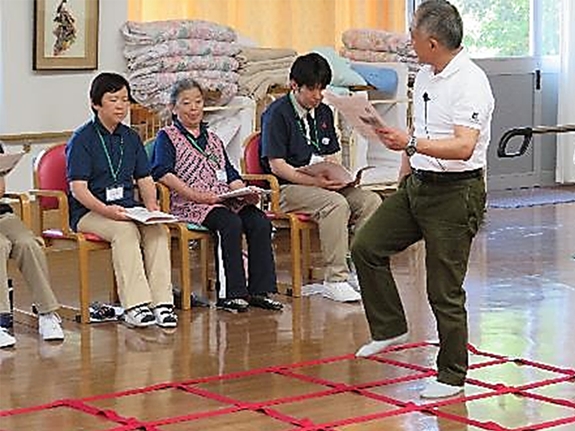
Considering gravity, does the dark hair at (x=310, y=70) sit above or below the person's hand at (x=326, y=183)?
above

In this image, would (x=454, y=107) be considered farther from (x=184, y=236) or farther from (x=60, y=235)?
(x=60, y=235)

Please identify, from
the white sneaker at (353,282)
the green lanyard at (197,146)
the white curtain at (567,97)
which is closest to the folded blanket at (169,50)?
the green lanyard at (197,146)

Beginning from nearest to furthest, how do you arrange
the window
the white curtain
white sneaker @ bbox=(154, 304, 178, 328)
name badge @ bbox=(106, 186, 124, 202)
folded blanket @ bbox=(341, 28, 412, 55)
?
white sneaker @ bbox=(154, 304, 178, 328), name badge @ bbox=(106, 186, 124, 202), folded blanket @ bbox=(341, 28, 412, 55), the window, the white curtain

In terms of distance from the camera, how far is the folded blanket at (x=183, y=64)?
7273 mm

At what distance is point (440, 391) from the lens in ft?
14.2

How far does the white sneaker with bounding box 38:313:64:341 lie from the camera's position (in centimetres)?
532

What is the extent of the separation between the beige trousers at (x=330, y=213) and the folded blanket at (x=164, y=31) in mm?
1507

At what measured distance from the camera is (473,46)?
10.5 meters

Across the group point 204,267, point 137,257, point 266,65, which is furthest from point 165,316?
point 266,65

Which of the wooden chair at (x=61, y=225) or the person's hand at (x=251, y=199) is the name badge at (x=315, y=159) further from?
the wooden chair at (x=61, y=225)

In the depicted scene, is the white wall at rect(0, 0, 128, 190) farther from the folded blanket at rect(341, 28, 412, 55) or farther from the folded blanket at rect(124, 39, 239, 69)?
the folded blanket at rect(341, 28, 412, 55)

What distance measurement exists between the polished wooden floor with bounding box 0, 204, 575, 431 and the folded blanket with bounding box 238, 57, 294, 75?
1515 millimetres

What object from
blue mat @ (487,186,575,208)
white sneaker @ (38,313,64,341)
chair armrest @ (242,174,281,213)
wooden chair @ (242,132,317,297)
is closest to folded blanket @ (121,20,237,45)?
wooden chair @ (242,132,317,297)

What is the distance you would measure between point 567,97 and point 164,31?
454 cm
